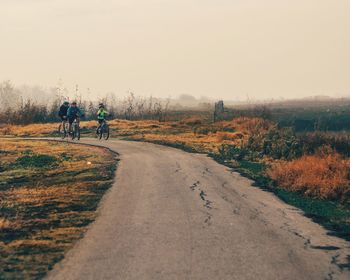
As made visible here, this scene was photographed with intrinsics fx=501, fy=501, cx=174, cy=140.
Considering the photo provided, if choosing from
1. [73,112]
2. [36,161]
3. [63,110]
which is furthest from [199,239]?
[63,110]

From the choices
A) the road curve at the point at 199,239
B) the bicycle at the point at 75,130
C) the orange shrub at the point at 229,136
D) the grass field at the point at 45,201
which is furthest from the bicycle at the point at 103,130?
the road curve at the point at 199,239

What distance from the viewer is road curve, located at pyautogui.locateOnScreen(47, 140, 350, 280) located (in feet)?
23.6

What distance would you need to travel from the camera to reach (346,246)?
880 cm

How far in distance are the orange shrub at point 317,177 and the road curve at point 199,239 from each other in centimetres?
140

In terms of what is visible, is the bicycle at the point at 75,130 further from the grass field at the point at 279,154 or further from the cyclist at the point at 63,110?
the grass field at the point at 279,154

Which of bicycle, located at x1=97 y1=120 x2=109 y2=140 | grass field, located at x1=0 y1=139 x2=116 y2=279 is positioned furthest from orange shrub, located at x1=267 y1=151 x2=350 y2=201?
bicycle, located at x1=97 y1=120 x2=109 y2=140

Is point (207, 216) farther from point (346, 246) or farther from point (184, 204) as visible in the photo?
point (346, 246)

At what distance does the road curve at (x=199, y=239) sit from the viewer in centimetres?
721

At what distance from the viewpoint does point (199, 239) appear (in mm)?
8859

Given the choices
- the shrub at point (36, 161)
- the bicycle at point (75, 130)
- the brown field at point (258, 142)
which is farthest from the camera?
the bicycle at point (75, 130)

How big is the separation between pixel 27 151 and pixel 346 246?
17.2m

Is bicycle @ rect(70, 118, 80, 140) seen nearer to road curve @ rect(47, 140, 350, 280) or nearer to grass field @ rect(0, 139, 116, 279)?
grass field @ rect(0, 139, 116, 279)

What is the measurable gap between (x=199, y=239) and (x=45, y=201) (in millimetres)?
4974

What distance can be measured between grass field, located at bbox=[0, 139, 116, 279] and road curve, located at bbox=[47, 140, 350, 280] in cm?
41
